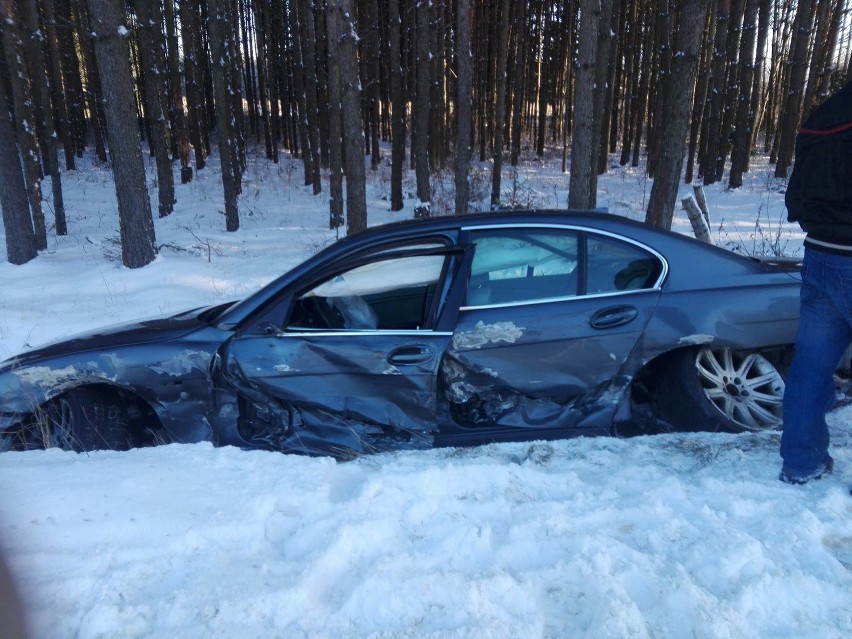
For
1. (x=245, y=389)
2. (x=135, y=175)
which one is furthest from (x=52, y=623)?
(x=135, y=175)

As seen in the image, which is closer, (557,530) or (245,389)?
(557,530)

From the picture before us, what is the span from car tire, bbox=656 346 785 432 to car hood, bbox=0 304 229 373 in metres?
2.70

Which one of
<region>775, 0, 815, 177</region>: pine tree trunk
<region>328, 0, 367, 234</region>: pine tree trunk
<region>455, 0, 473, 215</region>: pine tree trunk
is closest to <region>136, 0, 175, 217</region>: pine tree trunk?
<region>328, 0, 367, 234</region>: pine tree trunk

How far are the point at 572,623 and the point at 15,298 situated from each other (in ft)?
29.7

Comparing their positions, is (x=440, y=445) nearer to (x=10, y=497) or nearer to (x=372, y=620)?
(x=372, y=620)

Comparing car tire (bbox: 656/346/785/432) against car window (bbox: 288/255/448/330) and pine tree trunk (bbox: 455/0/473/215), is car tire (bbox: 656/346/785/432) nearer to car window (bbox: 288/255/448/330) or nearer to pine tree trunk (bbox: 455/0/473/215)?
car window (bbox: 288/255/448/330)

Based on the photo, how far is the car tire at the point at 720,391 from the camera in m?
3.55

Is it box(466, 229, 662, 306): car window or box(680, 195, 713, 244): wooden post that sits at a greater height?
box(466, 229, 662, 306): car window

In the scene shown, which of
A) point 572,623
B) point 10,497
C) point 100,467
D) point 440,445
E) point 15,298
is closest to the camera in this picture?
point 572,623

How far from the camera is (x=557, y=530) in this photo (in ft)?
8.63

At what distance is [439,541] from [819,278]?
6.48 feet

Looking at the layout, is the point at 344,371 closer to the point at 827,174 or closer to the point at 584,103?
the point at 827,174

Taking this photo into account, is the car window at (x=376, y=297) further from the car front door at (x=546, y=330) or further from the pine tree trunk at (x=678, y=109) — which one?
the pine tree trunk at (x=678, y=109)

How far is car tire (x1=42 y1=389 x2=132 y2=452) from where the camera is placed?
3645mm
